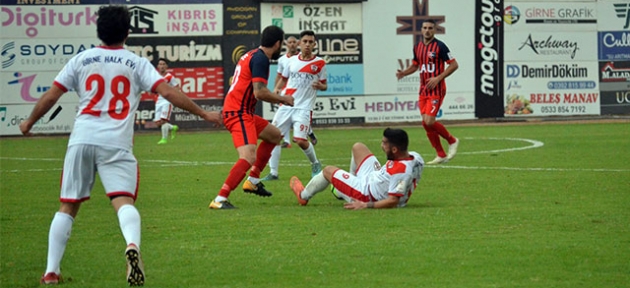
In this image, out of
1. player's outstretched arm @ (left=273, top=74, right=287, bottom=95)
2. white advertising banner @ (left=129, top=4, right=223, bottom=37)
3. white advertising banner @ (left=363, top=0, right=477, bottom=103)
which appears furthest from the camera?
white advertising banner @ (left=363, top=0, right=477, bottom=103)

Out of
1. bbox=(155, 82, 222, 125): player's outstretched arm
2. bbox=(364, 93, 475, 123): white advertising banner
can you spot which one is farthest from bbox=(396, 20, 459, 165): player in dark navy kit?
bbox=(364, 93, 475, 123): white advertising banner

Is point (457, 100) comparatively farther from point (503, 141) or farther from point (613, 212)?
point (613, 212)

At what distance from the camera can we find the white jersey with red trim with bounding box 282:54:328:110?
19.2m

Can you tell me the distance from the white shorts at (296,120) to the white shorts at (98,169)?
32.6 ft

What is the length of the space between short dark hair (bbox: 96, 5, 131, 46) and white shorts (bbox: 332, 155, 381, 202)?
16.0 feet

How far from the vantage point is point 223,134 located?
3319cm

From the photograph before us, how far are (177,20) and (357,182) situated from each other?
22.3 meters

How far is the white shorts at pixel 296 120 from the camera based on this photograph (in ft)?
60.5

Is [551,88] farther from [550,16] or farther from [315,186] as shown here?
[315,186]

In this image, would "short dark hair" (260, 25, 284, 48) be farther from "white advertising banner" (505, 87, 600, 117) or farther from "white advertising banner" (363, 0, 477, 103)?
"white advertising banner" (505, 87, 600, 117)

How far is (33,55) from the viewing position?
109 feet

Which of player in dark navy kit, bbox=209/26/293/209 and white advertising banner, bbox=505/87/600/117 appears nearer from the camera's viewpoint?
player in dark navy kit, bbox=209/26/293/209

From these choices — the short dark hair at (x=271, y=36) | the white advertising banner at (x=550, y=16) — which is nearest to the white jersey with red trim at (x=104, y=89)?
the short dark hair at (x=271, y=36)

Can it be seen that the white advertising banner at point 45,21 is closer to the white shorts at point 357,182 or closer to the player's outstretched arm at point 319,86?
the player's outstretched arm at point 319,86
